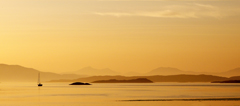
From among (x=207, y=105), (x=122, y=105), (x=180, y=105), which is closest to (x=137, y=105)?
(x=122, y=105)

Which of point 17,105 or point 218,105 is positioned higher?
point 17,105

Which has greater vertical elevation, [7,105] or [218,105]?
[7,105]

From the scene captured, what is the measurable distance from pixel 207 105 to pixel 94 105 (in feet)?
62.0

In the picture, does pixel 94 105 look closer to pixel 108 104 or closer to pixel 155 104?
pixel 108 104

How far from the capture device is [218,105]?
68.9 metres

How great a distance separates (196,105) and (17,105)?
30.7 m

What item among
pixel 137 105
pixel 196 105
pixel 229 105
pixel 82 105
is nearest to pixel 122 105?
pixel 137 105

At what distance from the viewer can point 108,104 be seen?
71938 mm

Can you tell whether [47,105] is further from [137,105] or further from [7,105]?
[137,105]

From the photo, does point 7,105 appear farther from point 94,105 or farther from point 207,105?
point 207,105

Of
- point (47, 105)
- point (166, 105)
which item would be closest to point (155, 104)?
point (166, 105)

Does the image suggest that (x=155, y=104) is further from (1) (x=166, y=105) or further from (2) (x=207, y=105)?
(2) (x=207, y=105)

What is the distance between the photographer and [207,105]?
68625mm

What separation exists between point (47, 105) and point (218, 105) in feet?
95.4
